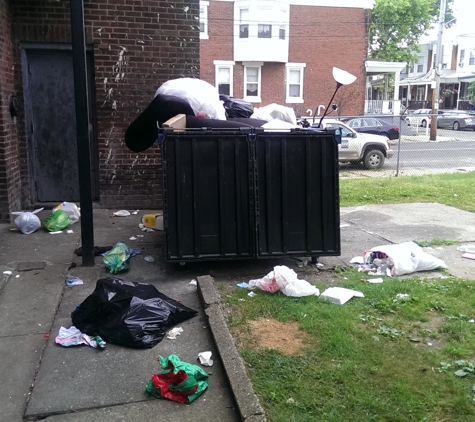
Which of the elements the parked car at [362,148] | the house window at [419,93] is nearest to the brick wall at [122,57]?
the parked car at [362,148]

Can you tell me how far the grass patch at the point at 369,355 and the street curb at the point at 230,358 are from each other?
0.26 feet

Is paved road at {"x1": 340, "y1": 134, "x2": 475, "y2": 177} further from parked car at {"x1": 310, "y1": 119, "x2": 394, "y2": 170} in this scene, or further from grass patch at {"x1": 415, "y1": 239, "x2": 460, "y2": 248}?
grass patch at {"x1": 415, "y1": 239, "x2": 460, "y2": 248}

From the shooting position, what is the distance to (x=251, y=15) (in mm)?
32125

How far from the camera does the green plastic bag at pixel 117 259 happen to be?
5.65 meters

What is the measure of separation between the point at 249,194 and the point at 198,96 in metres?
1.86

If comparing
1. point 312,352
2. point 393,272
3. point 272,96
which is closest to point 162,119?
point 393,272

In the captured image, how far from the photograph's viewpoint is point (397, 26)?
144ft

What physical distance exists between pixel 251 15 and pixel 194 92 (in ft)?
89.9

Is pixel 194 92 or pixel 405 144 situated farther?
pixel 405 144

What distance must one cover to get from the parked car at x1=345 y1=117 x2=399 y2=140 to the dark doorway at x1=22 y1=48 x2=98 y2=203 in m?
15.8

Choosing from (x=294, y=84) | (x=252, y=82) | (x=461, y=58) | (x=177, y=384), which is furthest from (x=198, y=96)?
(x=461, y=58)

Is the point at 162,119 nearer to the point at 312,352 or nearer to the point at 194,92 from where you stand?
the point at 194,92

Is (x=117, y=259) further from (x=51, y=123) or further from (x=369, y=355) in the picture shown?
(x=51, y=123)

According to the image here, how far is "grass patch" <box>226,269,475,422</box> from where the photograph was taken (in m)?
3.17
